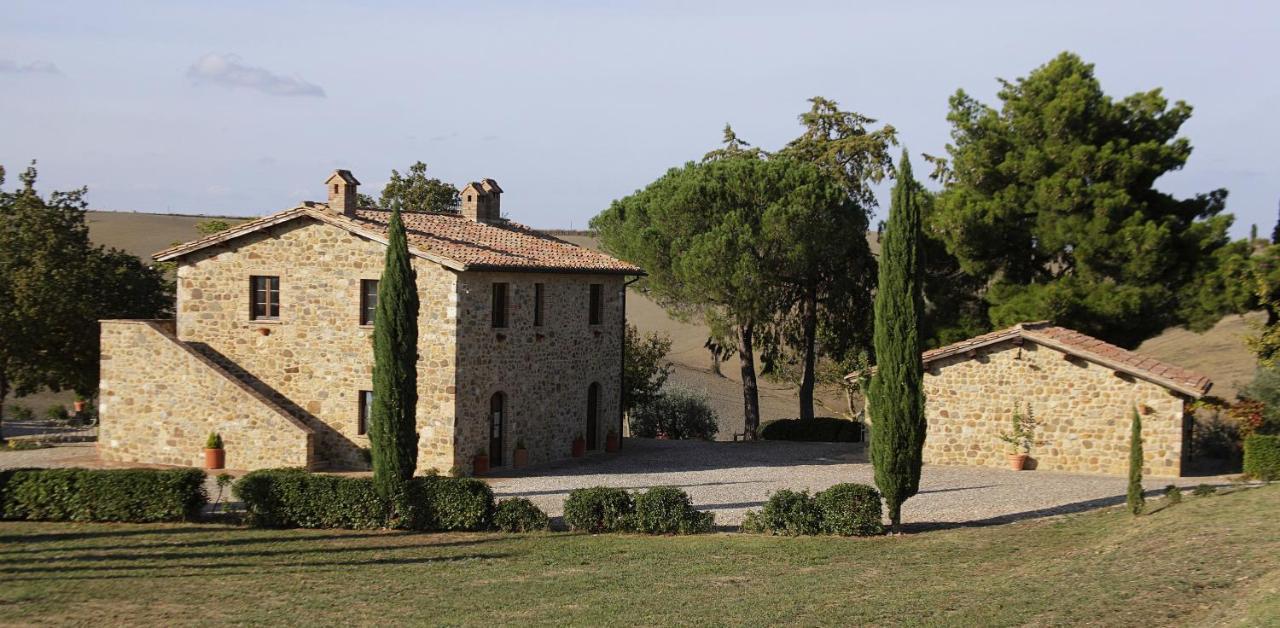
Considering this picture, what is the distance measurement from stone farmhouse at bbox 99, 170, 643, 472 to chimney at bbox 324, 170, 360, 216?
0.12 ft

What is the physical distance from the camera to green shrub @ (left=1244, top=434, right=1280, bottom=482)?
930 inches

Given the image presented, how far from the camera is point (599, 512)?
19.8 m

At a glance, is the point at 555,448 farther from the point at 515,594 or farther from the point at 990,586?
the point at 990,586

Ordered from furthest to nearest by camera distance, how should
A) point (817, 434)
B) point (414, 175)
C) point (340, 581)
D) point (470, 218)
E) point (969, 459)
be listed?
point (414, 175)
point (817, 434)
point (470, 218)
point (969, 459)
point (340, 581)

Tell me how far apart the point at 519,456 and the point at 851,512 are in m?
9.57

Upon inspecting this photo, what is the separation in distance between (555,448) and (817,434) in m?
10.3

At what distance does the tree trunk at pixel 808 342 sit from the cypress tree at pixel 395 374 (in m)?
20.2

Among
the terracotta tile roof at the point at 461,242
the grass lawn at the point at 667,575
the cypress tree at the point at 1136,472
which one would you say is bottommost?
the grass lawn at the point at 667,575

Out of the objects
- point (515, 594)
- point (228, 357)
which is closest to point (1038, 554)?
point (515, 594)

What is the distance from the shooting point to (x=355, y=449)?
1016 inches

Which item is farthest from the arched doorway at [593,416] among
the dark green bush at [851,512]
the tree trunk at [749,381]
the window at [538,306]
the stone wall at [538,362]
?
the dark green bush at [851,512]

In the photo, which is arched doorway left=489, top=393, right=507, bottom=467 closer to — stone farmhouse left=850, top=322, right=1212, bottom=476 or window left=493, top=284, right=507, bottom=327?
window left=493, top=284, right=507, bottom=327

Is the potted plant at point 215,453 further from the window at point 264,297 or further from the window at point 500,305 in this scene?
the window at point 500,305

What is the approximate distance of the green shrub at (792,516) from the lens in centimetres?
1941
